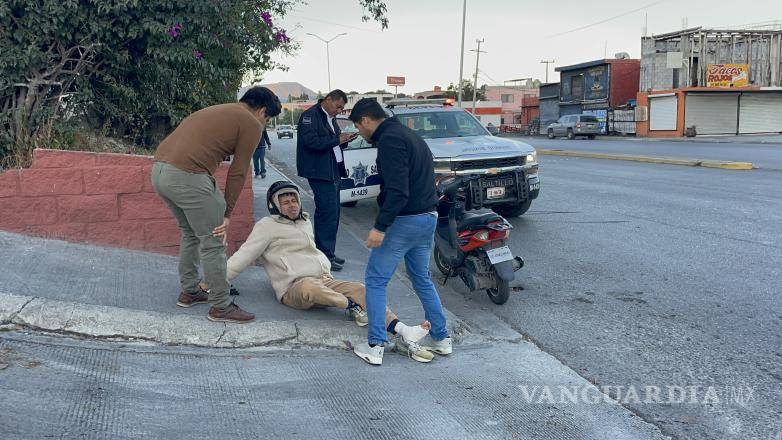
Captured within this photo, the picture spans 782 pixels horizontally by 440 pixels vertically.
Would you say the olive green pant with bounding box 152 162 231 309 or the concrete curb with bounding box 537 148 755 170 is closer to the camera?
the olive green pant with bounding box 152 162 231 309

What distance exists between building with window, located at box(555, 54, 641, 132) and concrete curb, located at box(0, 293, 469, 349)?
49381 mm

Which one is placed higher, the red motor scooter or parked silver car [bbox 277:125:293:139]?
parked silver car [bbox 277:125:293:139]

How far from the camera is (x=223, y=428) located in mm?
3627

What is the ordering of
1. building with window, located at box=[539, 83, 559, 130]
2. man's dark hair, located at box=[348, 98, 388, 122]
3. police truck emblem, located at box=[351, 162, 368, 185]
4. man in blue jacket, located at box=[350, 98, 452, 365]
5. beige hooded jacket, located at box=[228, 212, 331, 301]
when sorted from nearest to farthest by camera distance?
man in blue jacket, located at box=[350, 98, 452, 365]
man's dark hair, located at box=[348, 98, 388, 122]
beige hooded jacket, located at box=[228, 212, 331, 301]
police truck emblem, located at box=[351, 162, 368, 185]
building with window, located at box=[539, 83, 559, 130]

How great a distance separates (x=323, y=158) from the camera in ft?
23.3

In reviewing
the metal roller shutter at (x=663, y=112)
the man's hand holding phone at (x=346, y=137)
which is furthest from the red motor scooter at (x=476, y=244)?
the metal roller shutter at (x=663, y=112)

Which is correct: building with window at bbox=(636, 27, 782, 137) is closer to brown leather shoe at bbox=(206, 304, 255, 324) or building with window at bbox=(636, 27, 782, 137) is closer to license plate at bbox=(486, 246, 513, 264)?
license plate at bbox=(486, 246, 513, 264)

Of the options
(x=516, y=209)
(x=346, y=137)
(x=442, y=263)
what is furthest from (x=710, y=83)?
(x=442, y=263)

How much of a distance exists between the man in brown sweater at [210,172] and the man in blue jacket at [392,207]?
0.85 metres

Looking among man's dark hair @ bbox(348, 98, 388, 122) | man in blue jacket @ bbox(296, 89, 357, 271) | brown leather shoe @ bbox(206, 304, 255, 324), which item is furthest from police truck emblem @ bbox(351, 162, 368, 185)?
man's dark hair @ bbox(348, 98, 388, 122)

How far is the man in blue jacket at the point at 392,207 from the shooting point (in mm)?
4516

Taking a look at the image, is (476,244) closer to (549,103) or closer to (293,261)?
(293,261)

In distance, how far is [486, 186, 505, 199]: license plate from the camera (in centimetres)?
1030

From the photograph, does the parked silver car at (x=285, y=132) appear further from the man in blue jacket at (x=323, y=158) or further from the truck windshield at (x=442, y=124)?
the man in blue jacket at (x=323, y=158)
